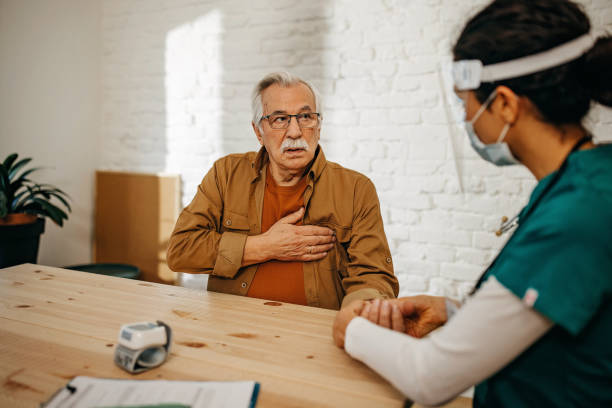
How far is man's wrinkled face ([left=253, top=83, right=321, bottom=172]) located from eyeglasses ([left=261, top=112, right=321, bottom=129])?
0.5 inches

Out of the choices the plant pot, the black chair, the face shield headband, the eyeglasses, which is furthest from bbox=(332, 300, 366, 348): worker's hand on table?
the plant pot

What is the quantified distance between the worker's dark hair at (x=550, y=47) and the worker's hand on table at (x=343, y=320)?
573 mm

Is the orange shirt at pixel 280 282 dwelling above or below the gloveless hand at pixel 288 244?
below

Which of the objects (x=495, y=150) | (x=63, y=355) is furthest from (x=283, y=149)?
(x=63, y=355)

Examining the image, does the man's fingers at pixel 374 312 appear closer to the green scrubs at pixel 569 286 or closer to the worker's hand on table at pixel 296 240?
the green scrubs at pixel 569 286

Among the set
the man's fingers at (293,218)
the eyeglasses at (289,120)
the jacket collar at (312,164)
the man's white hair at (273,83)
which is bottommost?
the man's fingers at (293,218)

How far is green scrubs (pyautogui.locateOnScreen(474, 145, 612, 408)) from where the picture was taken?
603 mm

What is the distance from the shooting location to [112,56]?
3.08 m

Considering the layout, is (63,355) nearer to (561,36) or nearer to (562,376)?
(562,376)

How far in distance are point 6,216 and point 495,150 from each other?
235 centimetres

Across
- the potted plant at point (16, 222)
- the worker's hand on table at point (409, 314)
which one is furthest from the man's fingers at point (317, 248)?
the potted plant at point (16, 222)

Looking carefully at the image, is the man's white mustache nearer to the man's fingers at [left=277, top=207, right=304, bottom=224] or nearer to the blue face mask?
the man's fingers at [left=277, top=207, right=304, bottom=224]

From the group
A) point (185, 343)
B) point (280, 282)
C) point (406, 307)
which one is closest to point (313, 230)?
point (280, 282)

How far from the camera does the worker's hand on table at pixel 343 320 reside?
3.15 feet
